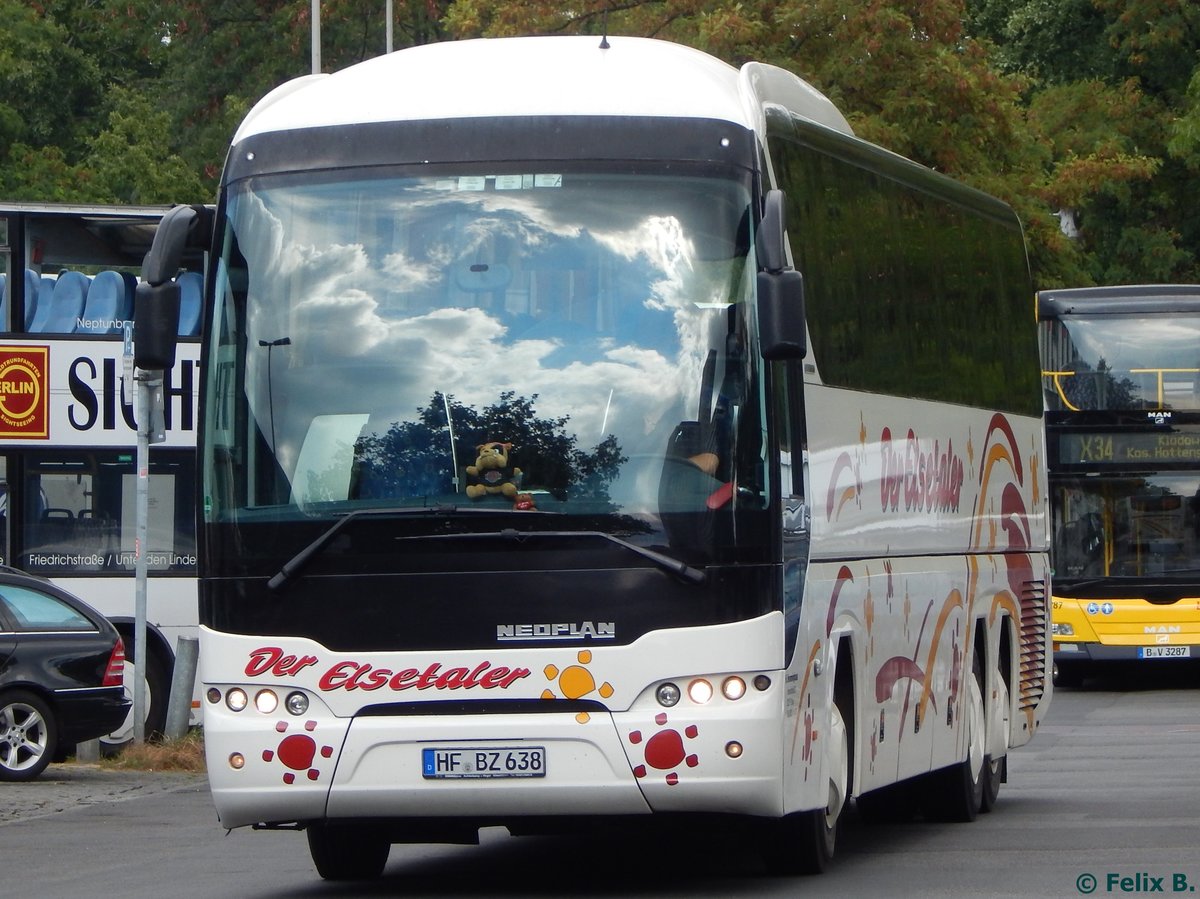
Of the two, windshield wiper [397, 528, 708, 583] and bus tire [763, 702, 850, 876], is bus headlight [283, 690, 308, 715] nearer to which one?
windshield wiper [397, 528, 708, 583]

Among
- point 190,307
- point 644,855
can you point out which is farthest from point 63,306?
point 644,855

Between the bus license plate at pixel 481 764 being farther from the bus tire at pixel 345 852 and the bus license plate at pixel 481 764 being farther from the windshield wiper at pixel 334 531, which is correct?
the bus tire at pixel 345 852

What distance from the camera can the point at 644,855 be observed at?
490 inches

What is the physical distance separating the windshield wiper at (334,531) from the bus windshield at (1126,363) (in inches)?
805

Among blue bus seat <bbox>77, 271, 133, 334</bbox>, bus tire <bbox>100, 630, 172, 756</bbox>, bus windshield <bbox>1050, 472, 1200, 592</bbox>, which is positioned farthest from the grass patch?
bus windshield <bbox>1050, 472, 1200, 592</bbox>

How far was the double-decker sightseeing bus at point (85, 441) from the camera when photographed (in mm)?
22453

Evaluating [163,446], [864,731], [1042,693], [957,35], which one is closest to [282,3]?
[957,35]

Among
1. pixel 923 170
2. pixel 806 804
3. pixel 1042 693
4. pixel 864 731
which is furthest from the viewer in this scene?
pixel 1042 693

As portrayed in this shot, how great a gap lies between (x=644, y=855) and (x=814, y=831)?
5.73 feet

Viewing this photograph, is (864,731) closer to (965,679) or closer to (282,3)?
(965,679)

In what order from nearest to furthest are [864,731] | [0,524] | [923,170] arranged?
[864,731] → [923,170] → [0,524]

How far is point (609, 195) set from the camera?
10.1 m

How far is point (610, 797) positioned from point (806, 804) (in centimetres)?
112

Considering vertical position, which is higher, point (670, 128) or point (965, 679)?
point (670, 128)
